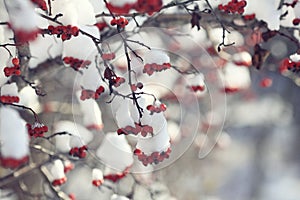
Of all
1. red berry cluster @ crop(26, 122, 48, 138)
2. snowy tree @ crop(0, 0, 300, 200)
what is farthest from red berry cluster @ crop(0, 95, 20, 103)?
red berry cluster @ crop(26, 122, 48, 138)

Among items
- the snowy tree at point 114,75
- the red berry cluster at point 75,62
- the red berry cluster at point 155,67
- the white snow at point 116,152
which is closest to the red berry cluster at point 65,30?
the snowy tree at point 114,75

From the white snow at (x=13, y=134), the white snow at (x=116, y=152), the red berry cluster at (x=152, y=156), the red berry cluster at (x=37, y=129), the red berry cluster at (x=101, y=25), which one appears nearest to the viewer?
the white snow at (x=13, y=134)

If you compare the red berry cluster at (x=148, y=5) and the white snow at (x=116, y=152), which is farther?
the white snow at (x=116, y=152)

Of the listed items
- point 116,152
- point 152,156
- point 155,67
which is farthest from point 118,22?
point 116,152

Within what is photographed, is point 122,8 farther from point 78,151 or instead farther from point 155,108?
point 78,151

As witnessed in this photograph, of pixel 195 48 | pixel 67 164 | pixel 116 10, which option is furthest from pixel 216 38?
pixel 116 10

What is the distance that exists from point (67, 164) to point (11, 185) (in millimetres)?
230

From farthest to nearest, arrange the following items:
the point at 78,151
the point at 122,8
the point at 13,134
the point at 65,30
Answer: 1. the point at 78,151
2. the point at 65,30
3. the point at 122,8
4. the point at 13,134

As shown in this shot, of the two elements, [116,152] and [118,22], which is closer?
[118,22]

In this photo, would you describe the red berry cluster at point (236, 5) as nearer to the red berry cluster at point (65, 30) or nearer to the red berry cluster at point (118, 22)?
the red berry cluster at point (118, 22)

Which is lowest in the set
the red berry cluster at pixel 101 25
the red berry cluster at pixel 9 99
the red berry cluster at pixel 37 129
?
the red berry cluster at pixel 9 99

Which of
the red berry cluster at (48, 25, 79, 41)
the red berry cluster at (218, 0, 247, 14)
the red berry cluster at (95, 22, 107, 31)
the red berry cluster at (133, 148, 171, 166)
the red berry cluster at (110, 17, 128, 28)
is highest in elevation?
the red berry cluster at (218, 0, 247, 14)

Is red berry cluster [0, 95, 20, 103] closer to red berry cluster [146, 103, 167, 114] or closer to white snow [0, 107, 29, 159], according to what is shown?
red berry cluster [146, 103, 167, 114]

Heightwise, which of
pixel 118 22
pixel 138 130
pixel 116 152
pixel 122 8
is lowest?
pixel 116 152
